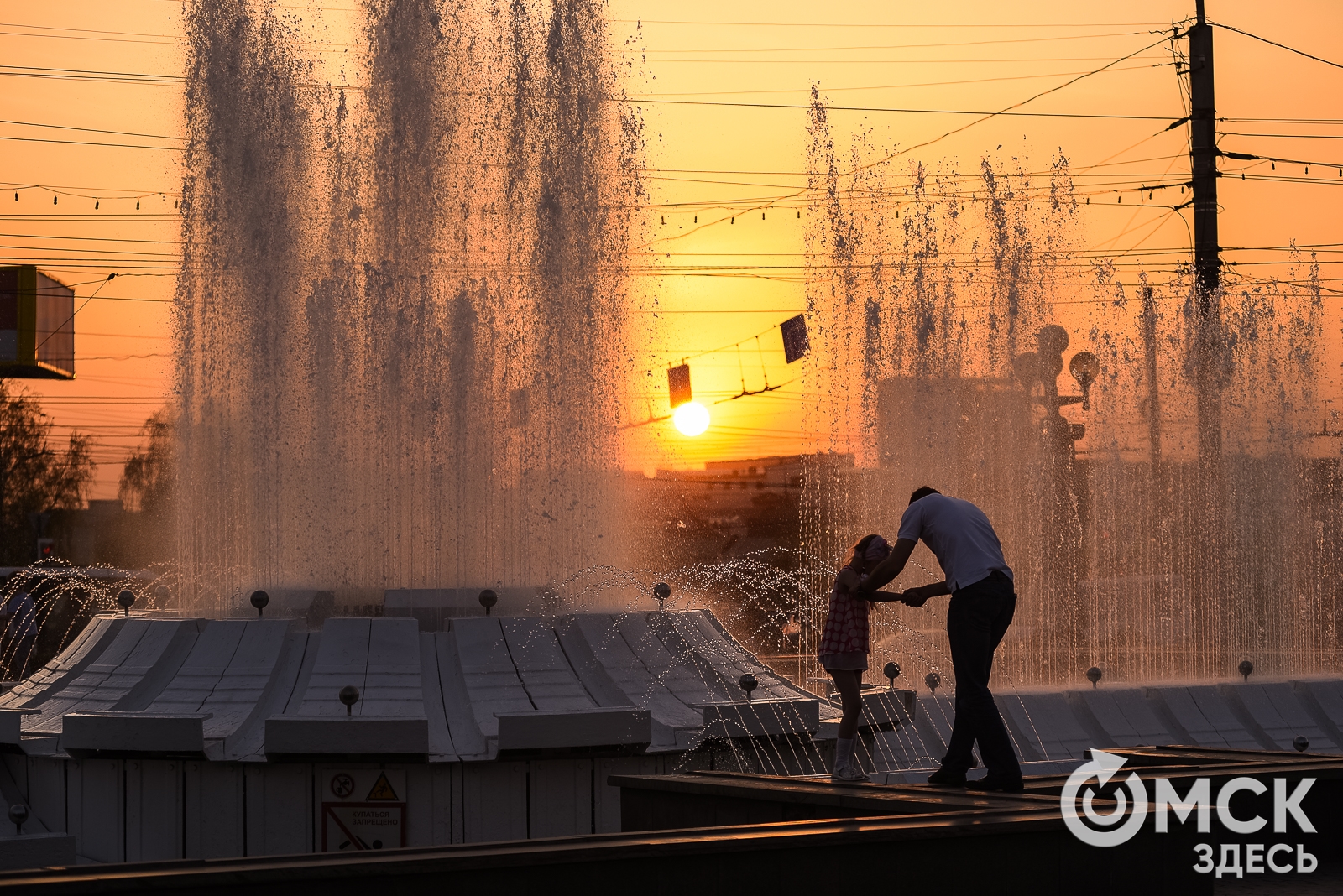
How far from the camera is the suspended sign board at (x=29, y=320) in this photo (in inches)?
1527

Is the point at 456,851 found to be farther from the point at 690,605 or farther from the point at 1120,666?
the point at 1120,666

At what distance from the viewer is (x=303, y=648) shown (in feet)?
35.4

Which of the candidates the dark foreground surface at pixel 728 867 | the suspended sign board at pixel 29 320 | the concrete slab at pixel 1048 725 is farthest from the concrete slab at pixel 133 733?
the suspended sign board at pixel 29 320

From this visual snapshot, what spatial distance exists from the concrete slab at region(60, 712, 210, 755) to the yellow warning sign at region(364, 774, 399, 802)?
1.08 meters

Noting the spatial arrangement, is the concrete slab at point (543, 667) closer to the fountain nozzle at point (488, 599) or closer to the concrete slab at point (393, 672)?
the fountain nozzle at point (488, 599)

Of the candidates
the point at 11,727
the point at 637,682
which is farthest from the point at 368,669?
the point at 11,727

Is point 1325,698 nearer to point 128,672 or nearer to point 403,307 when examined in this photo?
point 403,307

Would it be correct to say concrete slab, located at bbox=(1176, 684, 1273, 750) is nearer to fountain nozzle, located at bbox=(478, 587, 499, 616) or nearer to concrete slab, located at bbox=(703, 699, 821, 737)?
concrete slab, located at bbox=(703, 699, 821, 737)

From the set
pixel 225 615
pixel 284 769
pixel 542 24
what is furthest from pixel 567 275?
pixel 284 769

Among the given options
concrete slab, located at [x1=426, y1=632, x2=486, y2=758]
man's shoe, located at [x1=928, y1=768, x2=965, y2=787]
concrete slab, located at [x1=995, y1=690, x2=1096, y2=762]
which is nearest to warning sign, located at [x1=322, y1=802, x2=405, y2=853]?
concrete slab, located at [x1=426, y1=632, x2=486, y2=758]

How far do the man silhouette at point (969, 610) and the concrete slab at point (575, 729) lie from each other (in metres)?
3.03

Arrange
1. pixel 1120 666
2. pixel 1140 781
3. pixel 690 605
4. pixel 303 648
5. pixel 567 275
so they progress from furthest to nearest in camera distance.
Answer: pixel 1120 666
pixel 567 275
pixel 690 605
pixel 303 648
pixel 1140 781

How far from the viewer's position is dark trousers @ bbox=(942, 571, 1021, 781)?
6.84 meters

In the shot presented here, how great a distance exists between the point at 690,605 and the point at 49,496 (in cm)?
5121
